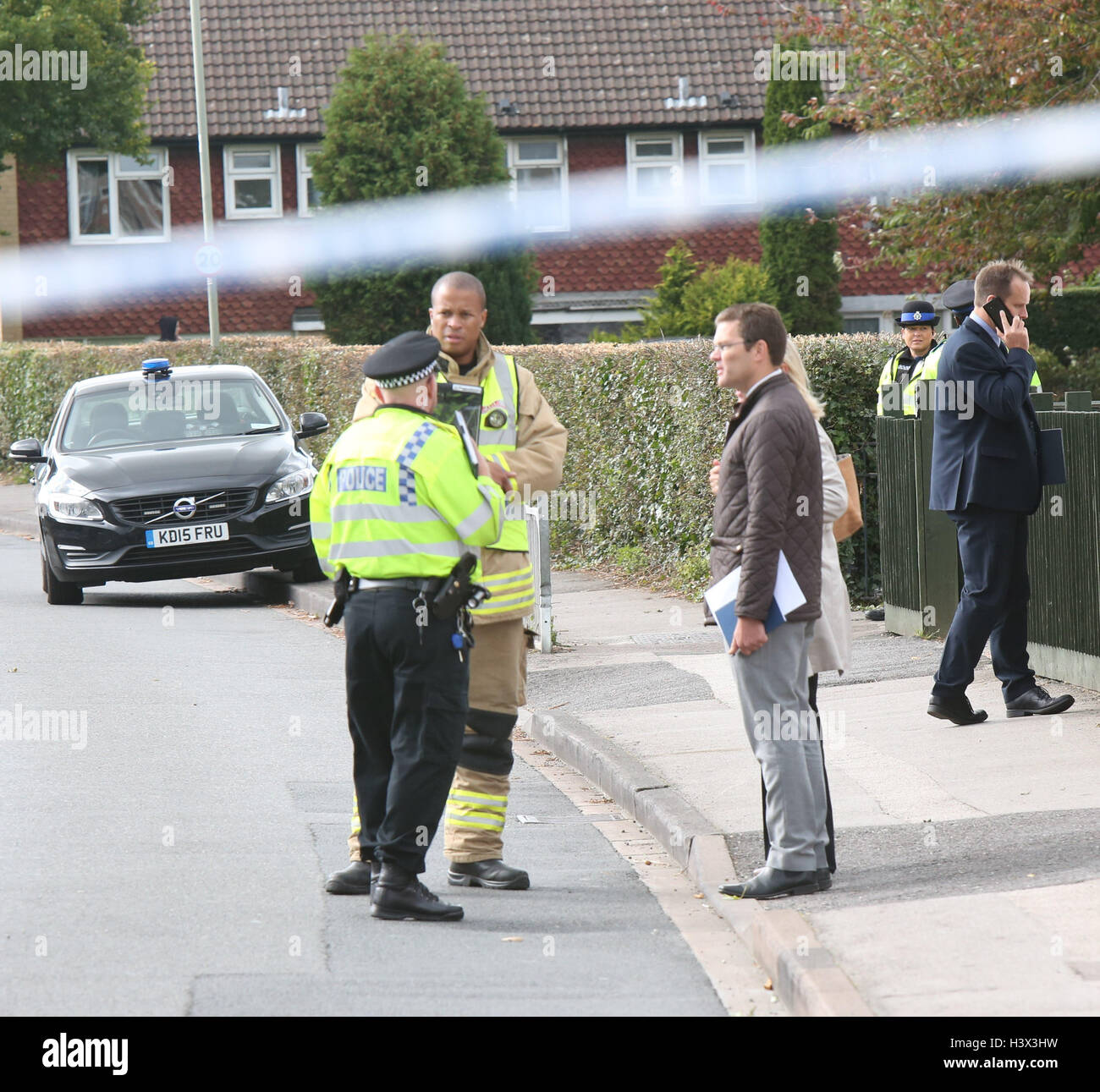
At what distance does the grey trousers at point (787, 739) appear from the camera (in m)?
6.20

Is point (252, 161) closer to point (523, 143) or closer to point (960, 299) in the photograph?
point (523, 143)

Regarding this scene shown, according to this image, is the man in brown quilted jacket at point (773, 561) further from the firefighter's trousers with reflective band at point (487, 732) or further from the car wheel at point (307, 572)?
the car wheel at point (307, 572)

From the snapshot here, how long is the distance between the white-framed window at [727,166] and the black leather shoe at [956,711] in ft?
100

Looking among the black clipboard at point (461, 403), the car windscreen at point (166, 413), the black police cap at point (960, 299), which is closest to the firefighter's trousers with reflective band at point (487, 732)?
the black clipboard at point (461, 403)

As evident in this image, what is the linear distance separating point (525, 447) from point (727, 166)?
32.9 metres

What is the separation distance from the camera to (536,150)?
38.8 metres

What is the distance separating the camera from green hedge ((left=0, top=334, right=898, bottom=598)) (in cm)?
1323

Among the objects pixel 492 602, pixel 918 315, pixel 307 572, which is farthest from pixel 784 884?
pixel 307 572

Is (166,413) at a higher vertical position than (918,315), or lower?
lower

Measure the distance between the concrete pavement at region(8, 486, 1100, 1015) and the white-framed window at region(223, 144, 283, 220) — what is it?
90.4ft

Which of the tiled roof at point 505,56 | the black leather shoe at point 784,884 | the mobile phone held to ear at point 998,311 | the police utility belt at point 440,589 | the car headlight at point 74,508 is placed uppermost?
the tiled roof at point 505,56

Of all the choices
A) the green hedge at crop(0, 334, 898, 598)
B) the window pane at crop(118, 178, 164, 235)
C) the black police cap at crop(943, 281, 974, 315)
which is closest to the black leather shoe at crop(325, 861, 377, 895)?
the black police cap at crop(943, 281, 974, 315)
